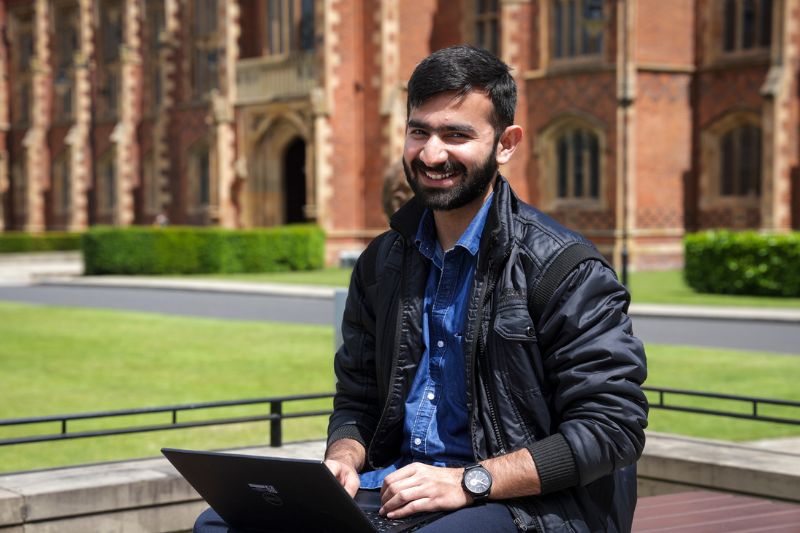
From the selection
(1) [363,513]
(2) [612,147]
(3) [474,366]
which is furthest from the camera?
(2) [612,147]

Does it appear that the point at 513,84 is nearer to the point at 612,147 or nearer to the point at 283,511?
the point at 283,511

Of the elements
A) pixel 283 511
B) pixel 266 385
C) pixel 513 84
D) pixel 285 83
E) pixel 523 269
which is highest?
pixel 285 83

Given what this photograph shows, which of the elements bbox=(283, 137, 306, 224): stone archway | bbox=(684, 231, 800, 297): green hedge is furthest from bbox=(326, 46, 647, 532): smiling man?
bbox=(283, 137, 306, 224): stone archway

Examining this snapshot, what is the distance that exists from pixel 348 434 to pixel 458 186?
800 millimetres

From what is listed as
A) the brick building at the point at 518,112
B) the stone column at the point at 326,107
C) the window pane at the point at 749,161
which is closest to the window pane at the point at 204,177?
the brick building at the point at 518,112

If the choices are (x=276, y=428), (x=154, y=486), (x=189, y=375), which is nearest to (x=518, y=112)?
(x=189, y=375)

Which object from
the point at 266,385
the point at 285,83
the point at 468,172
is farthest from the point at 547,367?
the point at 285,83

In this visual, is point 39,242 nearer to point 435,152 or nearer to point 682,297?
point 682,297

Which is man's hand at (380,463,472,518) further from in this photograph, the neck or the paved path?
the paved path

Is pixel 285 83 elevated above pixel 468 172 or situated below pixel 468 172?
above

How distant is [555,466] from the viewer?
292 cm

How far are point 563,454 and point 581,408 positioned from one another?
12 centimetres

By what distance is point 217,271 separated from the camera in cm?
2906

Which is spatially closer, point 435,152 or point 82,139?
point 435,152
